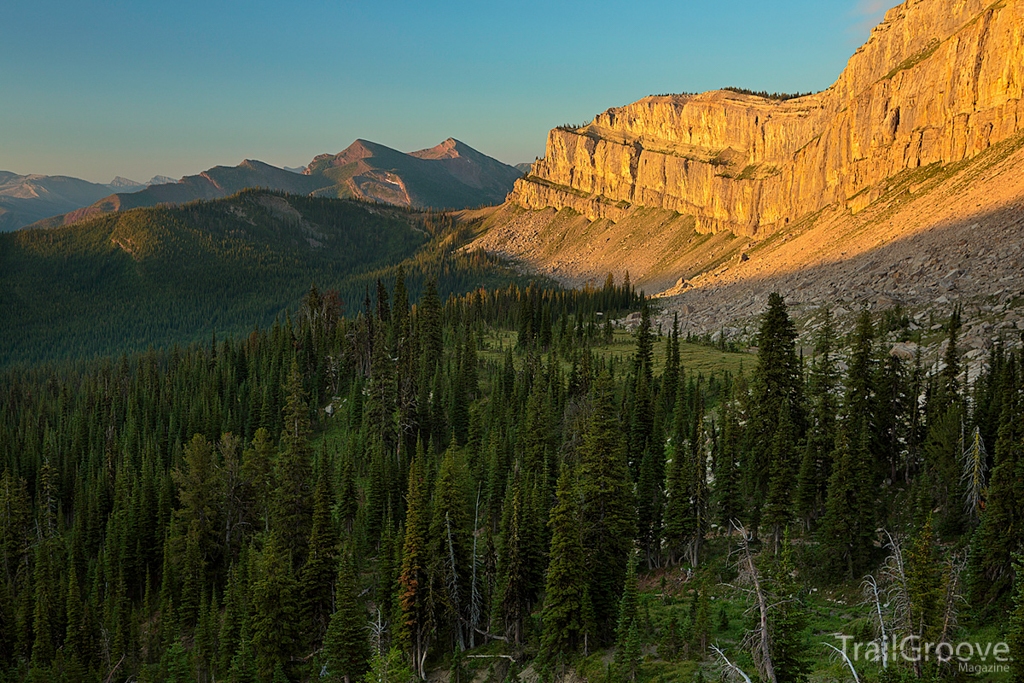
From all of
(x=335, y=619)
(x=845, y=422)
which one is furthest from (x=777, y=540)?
(x=335, y=619)

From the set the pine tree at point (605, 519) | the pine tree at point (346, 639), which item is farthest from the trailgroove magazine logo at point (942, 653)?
the pine tree at point (346, 639)

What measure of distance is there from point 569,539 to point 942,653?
19.5 m

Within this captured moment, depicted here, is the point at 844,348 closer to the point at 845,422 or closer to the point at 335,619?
the point at 845,422

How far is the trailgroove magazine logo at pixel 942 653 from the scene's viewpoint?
78.7ft

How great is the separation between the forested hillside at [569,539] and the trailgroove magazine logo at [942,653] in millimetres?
402

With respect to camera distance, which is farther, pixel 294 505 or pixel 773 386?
pixel 294 505

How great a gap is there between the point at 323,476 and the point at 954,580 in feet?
169

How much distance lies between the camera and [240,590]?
62812mm

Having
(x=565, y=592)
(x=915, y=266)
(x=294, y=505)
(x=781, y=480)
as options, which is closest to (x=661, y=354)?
(x=915, y=266)

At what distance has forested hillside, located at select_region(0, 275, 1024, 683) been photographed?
109ft

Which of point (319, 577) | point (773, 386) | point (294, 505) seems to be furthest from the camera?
point (294, 505)

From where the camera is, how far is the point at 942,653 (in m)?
25.1

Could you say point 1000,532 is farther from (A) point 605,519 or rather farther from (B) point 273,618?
(B) point 273,618

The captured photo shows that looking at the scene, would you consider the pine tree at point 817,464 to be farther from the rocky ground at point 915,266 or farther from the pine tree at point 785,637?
the rocky ground at point 915,266
